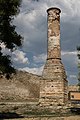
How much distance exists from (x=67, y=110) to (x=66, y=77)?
9.47 ft

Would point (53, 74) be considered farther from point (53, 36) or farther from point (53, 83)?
point (53, 36)

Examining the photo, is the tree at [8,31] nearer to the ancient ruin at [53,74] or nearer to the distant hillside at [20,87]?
the ancient ruin at [53,74]

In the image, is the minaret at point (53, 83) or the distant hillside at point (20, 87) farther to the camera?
the distant hillside at point (20, 87)

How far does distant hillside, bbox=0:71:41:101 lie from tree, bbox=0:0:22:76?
14979mm

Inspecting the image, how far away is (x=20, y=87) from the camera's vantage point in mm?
29125

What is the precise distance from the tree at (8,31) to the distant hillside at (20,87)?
14979 mm

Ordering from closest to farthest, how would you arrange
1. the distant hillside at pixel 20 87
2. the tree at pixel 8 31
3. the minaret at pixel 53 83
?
the tree at pixel 8 31, the minaret at pixel 53 83, the distant hillside at pixel 20 87

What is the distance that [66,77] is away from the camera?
69.0ft

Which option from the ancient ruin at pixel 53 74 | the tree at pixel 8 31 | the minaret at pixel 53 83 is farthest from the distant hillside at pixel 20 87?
the tree at pixel 8 31

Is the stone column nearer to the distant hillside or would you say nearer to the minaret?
the minaret

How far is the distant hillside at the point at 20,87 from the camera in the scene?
2803 cm

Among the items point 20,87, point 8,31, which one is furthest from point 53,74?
point 20,87

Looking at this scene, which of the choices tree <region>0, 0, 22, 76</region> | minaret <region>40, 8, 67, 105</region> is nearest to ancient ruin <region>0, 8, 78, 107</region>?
minaret <region>40, 8, 67, 105</region>

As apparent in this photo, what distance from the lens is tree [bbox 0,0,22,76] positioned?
12152 millimetres
